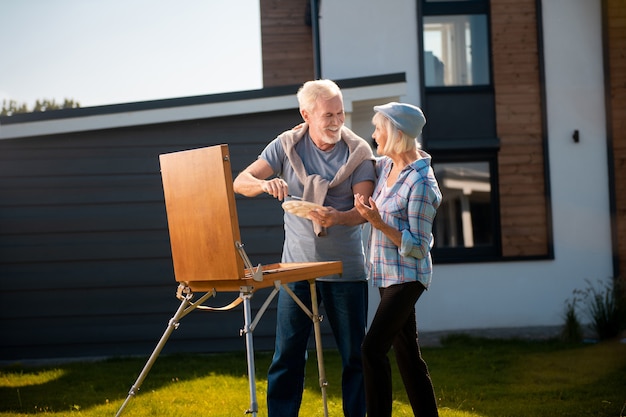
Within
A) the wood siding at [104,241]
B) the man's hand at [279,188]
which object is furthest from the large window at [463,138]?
the man's hand at [279,188]

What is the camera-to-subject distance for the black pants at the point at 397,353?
11.4ft

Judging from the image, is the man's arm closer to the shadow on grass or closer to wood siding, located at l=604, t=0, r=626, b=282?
the shadow on grass

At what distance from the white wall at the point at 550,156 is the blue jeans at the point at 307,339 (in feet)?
20.8

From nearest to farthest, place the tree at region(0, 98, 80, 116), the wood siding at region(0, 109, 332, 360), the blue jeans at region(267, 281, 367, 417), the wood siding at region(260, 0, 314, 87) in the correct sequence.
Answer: the blue jeans at region(267, 281, 367, 417), the wood siding at region(0, 109, 332, 360), the wood siding at region(260, 0, 314, 87), the tree at region(0, 98, 80, 116)

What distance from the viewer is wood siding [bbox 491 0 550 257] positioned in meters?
10.3

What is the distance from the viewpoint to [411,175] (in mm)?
3523

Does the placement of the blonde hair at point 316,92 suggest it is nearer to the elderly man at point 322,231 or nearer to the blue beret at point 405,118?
the elderly man at point 322,231

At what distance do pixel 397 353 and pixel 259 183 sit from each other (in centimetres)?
97

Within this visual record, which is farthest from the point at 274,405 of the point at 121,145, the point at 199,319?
the point at 121,145

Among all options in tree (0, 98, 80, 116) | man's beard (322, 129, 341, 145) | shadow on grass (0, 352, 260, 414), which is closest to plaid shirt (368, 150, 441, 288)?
man's beard (322, 129, 341, 145)

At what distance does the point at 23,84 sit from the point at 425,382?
45171mm

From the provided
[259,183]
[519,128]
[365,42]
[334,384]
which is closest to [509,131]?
[519,128]

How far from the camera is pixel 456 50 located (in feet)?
34.7

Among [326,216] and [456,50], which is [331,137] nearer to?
[326,216]
